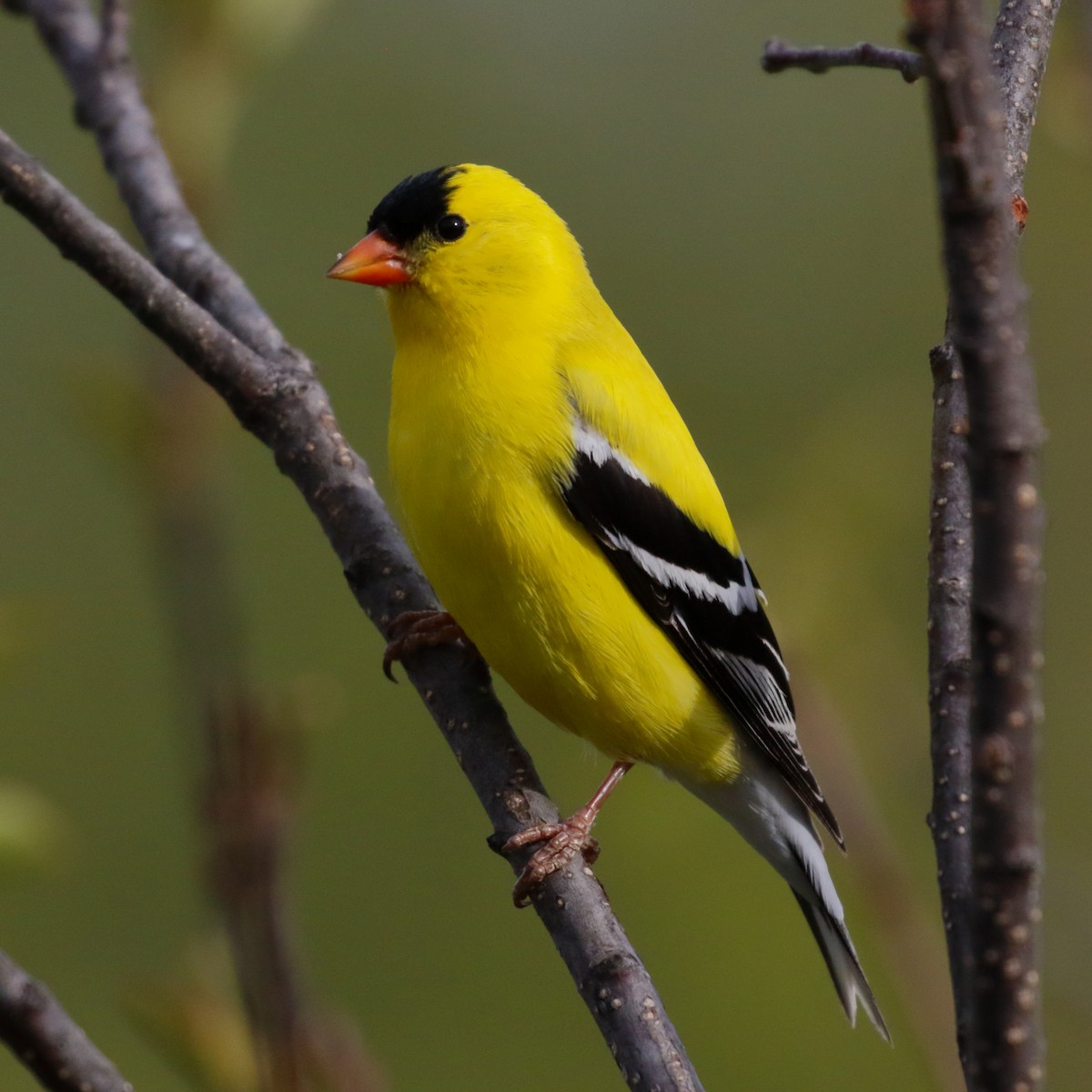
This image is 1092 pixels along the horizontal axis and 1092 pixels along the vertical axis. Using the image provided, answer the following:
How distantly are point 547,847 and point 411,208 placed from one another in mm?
1887

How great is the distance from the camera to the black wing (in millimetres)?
3232

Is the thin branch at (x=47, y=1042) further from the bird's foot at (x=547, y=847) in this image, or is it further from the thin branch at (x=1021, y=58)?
the thin branch at (x=1021, y=58)

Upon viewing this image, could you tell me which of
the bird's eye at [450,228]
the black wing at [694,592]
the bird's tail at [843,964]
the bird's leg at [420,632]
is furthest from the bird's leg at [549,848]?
the bird's eye at [450,228]

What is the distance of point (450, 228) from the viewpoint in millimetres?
3648

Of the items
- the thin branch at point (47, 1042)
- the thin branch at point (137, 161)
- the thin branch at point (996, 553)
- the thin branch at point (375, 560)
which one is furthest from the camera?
the thin branch at point (137, 161)

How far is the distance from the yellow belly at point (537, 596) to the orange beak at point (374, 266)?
0.47 meters

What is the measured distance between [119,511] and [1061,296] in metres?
6.74

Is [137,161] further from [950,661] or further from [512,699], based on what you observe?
[512,699]

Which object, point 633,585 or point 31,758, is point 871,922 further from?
point 31,758

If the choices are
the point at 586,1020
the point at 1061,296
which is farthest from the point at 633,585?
the point at 1061,296

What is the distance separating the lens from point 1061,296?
10.0 m

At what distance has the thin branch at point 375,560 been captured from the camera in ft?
6.65

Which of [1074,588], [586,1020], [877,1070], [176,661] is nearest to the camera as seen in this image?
[176,661]

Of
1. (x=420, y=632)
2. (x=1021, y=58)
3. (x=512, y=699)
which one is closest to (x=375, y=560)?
(x=420, y=632)
